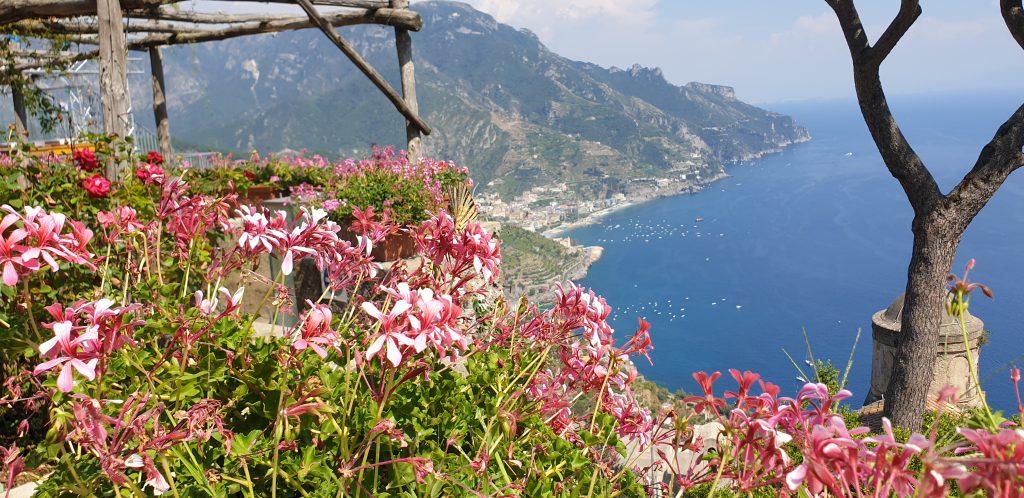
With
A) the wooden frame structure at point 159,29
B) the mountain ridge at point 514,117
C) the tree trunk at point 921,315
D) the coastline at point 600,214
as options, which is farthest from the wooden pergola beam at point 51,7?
the mountain ridge at point 514,117

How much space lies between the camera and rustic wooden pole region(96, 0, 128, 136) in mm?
3729

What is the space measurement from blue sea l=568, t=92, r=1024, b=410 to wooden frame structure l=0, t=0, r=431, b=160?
18815mm

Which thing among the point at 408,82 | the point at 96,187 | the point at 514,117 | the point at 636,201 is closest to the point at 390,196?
the point at 408,82

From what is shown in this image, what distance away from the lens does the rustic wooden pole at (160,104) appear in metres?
6.69

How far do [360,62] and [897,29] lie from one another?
397cm

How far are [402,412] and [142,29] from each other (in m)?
6.43

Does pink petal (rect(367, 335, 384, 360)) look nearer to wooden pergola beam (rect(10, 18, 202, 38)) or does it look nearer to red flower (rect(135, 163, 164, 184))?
red flower (rect(135, 163, 164, 184))

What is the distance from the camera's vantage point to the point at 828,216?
67.4 m

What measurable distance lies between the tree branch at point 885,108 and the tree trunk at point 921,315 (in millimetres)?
198

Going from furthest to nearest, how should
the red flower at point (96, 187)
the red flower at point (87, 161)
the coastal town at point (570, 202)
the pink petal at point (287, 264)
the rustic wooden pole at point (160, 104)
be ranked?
the coastal town at point (570, 202), the rustic wooden pole at point (160, 104), the red flower at point (87, 161), the red flower at point (96, 187), the pink petal at point (287, 264)

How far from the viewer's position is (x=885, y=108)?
16.0 ft

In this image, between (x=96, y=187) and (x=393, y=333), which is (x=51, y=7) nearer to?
(x=96, y=187)

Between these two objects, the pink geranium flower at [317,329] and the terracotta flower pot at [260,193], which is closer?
the pink geranium flower at [317,329]

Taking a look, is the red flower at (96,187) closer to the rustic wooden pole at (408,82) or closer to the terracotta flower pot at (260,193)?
the rustic wooden pole at (408,82)
